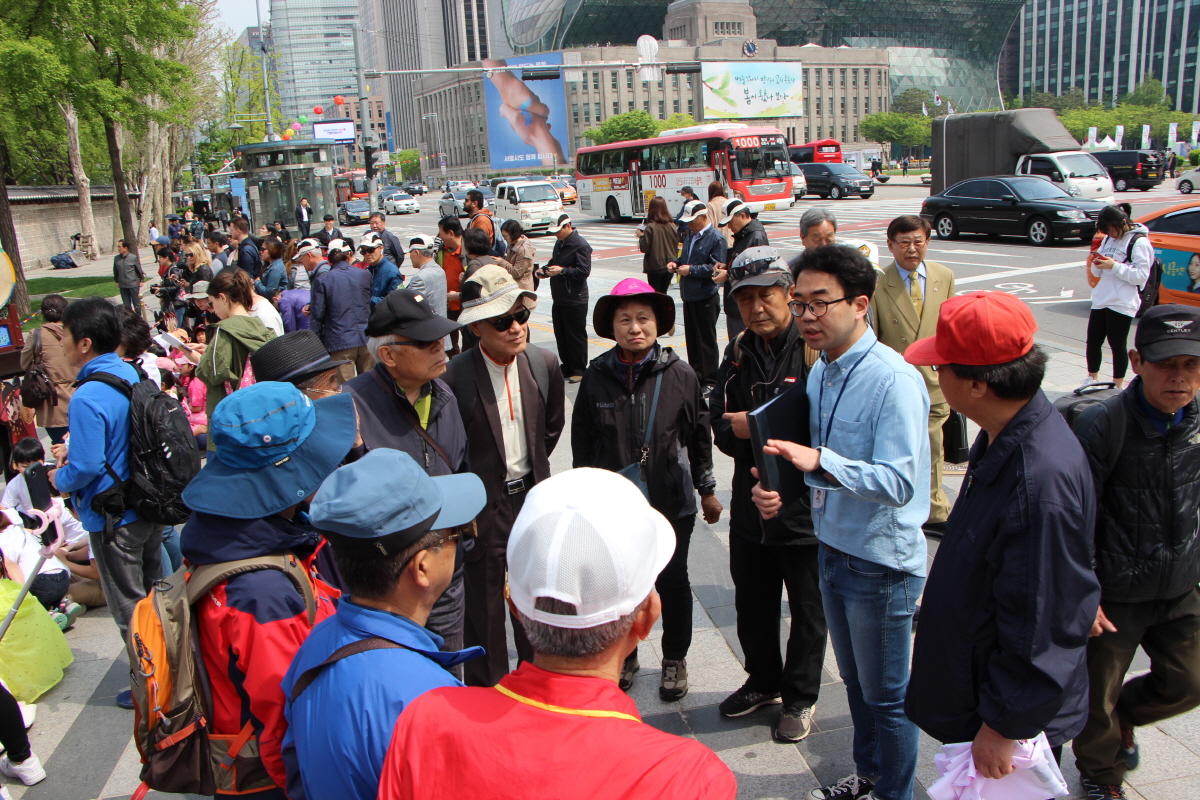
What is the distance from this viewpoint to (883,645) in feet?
8.68

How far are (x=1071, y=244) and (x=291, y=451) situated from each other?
1996cm

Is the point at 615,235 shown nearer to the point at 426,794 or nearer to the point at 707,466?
the point at 707,466

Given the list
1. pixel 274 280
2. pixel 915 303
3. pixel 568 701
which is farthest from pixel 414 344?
pixel 274 280

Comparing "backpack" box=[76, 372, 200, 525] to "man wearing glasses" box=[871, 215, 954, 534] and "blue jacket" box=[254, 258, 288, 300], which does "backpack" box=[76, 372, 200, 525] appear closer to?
"man wearing glasses" box=[871, 215, 954, 534]

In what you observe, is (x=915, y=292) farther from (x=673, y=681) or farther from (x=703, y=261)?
(x=703, y=261)

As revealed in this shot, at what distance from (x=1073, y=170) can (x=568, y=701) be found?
89.8 feet

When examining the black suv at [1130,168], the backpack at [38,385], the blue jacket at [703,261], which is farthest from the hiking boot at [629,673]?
the black suv at [1130,168]

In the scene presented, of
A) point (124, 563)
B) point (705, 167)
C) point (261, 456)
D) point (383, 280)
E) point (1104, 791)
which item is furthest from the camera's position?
point (705, 167)

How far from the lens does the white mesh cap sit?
48.5 inches

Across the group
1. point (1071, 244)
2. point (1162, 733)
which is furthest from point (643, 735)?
point (1071, 244)

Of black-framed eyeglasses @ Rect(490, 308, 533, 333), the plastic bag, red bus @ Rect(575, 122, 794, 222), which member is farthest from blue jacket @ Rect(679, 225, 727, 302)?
red bus @ Rect(575, 122, 794, 222)

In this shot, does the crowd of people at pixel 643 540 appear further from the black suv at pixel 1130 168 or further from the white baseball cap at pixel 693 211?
the black suv at pixel 1130 168

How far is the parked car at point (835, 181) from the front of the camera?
127ft

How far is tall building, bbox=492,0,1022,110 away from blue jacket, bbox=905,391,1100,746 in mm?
123044
